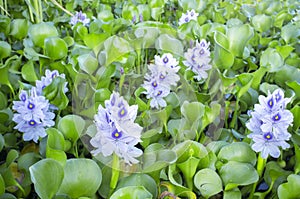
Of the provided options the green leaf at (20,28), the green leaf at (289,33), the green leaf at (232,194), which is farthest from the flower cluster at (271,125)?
the green leaf at (20,28)

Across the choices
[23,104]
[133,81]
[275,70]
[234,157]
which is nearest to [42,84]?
[23,104]

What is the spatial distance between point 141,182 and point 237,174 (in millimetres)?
242

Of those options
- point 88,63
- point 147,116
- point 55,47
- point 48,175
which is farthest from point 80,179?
point 55,47

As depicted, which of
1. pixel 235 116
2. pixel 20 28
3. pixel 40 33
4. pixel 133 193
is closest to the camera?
pixel 133 193

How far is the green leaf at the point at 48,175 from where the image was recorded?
2.97 feet

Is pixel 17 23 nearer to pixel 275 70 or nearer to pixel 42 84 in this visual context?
pixel 42 84

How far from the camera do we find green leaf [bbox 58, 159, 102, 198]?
97 centimetres

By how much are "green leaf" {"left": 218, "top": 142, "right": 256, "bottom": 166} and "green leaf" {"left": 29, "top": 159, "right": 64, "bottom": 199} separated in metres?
0.44

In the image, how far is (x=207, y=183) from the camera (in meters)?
1.06

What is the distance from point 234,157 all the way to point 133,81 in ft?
1.37

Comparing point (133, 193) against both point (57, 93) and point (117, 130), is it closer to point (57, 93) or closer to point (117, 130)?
point (117, 130)

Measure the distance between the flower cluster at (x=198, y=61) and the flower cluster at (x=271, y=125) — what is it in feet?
1.15

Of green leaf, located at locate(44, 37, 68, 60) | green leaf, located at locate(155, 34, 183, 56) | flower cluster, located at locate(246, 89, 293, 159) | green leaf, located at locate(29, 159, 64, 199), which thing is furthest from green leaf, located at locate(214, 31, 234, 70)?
green leaf, located at locate(29, 159, 64, 199)

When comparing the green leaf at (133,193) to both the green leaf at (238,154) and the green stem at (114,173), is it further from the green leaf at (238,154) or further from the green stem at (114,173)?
the green leaf at (238,154)
